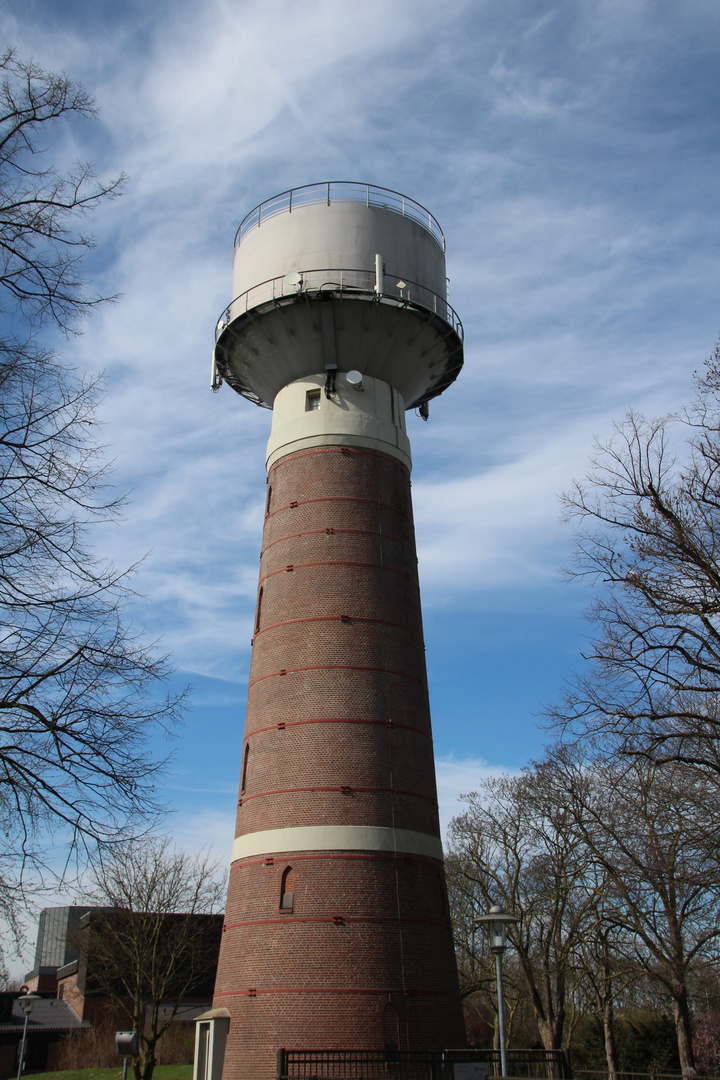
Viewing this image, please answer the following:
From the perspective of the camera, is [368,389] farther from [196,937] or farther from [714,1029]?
[714,1029]

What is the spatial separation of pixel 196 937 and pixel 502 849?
12221mm

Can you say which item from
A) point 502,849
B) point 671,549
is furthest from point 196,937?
point 671,549

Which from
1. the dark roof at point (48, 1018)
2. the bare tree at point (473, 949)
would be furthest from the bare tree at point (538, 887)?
the dark roof at point (48, 1018)

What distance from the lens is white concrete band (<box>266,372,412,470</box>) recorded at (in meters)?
21.6

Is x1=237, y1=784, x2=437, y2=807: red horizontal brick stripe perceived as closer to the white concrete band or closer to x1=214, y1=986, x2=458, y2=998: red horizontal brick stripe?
x1=214, y1=986, x2=458, y2=998: red horizontal brick stripe

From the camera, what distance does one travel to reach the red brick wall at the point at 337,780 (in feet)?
53.8

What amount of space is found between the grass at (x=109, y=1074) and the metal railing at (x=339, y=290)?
2470cm

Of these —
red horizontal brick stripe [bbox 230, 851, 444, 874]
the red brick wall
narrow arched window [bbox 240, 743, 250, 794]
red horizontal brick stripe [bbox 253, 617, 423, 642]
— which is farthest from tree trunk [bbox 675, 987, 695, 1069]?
narrow arched window [bbox 240, 743, 250, 794]

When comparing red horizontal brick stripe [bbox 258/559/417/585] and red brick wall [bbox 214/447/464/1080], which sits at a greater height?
red horizontal brick stripe [bbox 258/559/417/585]

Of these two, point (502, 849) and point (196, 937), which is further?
point (196, 937)

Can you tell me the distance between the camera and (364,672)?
19078 millimetres

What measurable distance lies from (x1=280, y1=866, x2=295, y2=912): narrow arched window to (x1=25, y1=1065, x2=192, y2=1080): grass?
54.5ft

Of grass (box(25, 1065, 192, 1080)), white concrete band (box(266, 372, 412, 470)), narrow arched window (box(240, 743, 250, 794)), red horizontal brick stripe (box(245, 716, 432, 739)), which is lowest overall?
grass (box(25, 1065, 192, 1080))

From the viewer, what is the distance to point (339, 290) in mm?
21203
